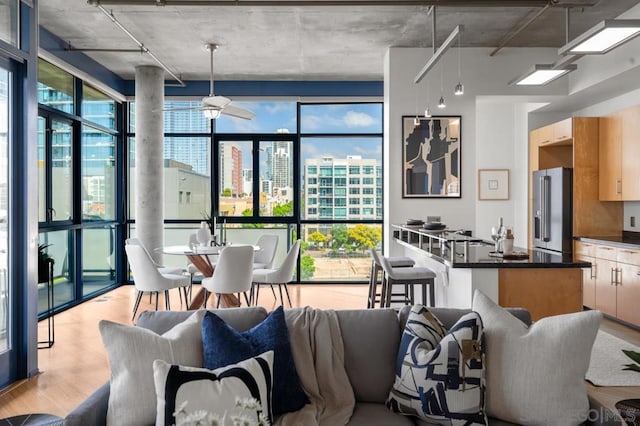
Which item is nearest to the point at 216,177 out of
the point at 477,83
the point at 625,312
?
the point at 477,83

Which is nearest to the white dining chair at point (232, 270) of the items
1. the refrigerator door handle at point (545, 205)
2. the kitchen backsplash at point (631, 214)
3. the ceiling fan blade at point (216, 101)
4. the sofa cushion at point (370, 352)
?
the ceiling fan blade at point (216, 101)

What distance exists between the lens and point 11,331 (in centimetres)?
382

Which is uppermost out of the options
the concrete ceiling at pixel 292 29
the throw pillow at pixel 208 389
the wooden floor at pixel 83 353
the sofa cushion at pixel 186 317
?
the concrete ceiling at pixel 292 29

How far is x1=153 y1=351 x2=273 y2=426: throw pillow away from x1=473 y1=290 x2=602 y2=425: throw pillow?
897 mm

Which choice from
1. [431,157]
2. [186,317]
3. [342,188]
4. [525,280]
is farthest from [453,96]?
[186,317]

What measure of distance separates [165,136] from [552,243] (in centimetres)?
588

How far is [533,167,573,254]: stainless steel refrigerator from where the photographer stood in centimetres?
641

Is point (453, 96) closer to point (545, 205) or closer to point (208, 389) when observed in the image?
point (545, 205)

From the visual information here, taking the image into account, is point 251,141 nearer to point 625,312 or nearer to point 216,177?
point 216,177

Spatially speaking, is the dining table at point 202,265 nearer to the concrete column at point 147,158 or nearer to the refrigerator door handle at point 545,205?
the concrete column at point 147,158

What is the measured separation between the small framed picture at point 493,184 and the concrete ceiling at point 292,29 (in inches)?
90.8

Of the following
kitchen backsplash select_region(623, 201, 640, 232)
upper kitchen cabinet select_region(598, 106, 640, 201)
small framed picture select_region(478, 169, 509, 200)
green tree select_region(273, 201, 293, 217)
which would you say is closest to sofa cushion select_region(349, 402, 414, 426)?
upper kitchen cabinet select_region(598, 106, 640, 201)

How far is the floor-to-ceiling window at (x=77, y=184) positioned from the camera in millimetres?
6191

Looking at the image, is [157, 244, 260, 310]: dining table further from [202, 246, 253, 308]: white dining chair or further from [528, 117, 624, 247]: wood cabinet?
[528, 117, 624, 247]: wood cabinet
